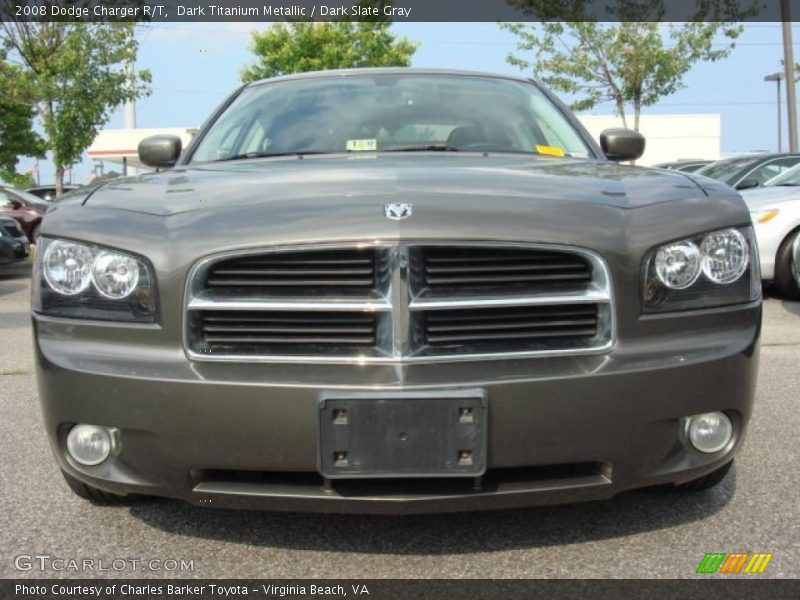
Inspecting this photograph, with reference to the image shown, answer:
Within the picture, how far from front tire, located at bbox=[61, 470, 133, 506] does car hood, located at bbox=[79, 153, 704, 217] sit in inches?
33.8

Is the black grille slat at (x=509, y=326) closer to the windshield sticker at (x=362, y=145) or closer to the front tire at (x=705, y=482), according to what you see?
the front tire at (x=705, y=482)

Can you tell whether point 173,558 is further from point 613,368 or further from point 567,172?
point 567,172

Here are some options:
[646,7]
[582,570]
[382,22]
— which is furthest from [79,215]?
[382,22]

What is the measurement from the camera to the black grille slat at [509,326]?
227 centimetres

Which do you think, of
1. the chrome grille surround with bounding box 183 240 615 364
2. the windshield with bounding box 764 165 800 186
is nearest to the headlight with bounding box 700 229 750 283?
→ the chrome grille surround with bounding box 183 240 615 364

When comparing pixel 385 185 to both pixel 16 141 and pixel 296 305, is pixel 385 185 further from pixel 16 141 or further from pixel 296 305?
pixel 16 141

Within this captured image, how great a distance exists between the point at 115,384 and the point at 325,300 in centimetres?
58

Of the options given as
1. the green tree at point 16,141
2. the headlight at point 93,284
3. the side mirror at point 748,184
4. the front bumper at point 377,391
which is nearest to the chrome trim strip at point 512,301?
the front bumper at point 377,391

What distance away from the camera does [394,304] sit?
224 cm

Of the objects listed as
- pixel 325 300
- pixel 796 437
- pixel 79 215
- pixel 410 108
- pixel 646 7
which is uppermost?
pixel 646 7

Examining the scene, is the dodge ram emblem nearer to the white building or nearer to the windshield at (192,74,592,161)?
the windshield at (192,74,592,161)

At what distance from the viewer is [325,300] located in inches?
89.0

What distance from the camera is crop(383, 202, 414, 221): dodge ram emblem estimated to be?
228 centimetres

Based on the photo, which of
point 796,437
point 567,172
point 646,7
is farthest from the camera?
point 646,7
